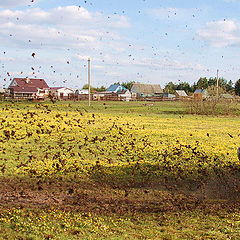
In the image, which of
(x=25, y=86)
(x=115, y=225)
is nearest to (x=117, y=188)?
(x=115, y=225)

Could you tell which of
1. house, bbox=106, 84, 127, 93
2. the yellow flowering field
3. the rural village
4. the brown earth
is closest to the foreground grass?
the brown earth

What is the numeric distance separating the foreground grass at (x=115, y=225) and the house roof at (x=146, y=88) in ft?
416

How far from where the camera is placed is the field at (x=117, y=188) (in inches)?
272

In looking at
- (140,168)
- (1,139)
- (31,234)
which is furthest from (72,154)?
(31,234)

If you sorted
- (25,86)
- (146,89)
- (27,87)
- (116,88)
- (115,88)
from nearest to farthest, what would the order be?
(25,86), (27,87), (116,88), (115,88), (146,89)

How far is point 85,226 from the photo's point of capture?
6918 mm

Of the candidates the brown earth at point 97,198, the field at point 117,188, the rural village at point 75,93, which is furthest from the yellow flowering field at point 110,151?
the rural village at point 75,93

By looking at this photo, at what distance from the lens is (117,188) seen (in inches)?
409

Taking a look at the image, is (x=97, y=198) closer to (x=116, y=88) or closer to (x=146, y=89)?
(x=116, y=88)

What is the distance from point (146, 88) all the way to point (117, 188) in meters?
127

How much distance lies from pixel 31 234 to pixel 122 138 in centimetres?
1292

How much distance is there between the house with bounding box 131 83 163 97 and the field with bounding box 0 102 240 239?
116 metres

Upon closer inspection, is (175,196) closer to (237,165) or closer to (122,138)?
(237,165)

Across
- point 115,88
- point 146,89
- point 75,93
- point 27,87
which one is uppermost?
point 27,87
